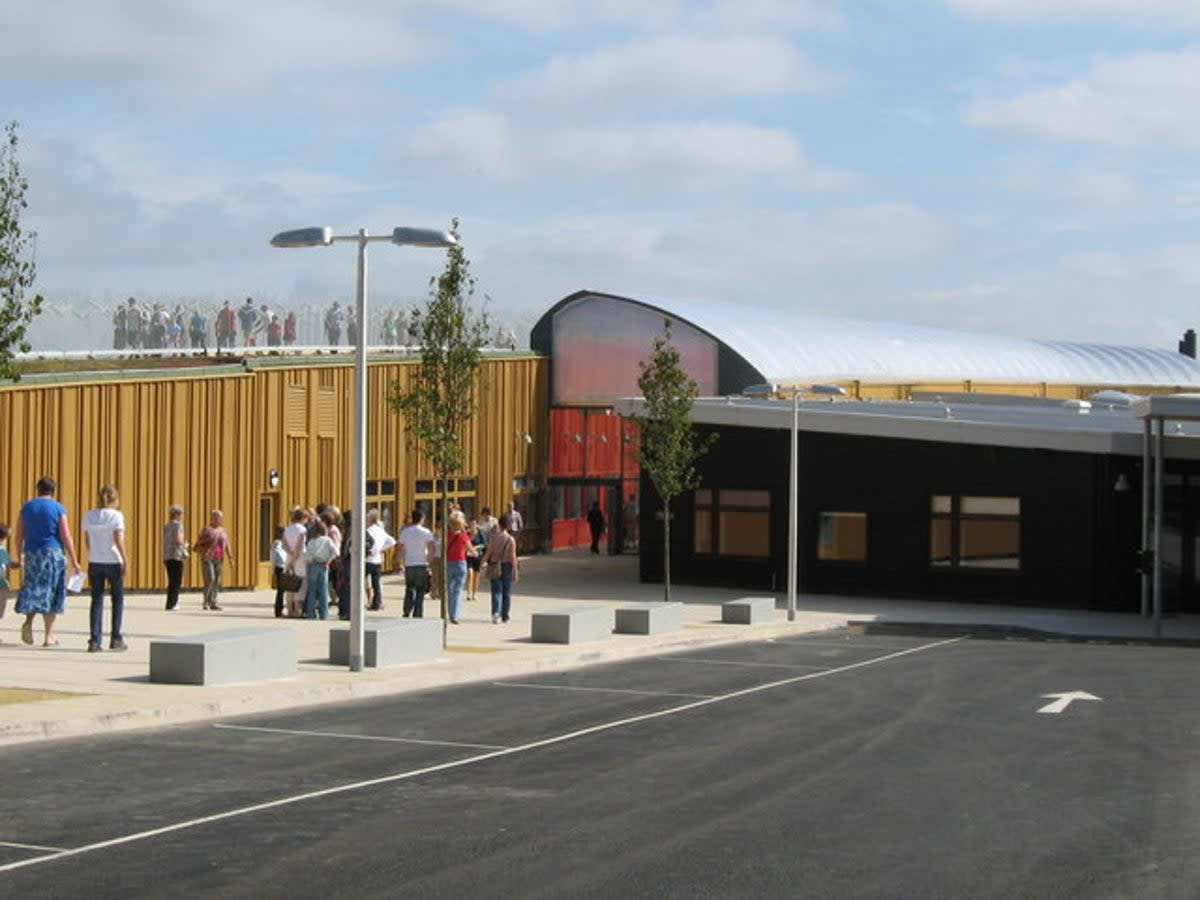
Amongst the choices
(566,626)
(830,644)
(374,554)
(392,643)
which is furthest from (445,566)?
(830,644)

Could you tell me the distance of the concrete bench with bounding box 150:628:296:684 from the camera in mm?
17359

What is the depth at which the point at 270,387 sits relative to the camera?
37.0 metres

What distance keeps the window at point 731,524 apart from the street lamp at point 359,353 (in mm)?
21271

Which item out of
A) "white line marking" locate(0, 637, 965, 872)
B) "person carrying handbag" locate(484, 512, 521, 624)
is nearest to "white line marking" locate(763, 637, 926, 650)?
"person carrying handbag" locate(484, 512, 521, 624)

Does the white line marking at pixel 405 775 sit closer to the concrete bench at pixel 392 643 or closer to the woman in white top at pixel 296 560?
the concrete bench at pixel 392 643

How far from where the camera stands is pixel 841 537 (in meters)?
39.7

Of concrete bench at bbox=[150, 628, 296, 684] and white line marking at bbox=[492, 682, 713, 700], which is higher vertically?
concrete bench at bbox=[150, 628, 296, 684]

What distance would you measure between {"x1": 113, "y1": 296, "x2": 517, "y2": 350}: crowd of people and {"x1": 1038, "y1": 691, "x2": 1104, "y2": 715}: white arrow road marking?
2716cm

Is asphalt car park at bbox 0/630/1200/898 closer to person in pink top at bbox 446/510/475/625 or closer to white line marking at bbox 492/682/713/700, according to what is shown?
white line marking at bbox 492/682/713/700

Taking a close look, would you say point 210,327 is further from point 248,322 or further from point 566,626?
point 566,626

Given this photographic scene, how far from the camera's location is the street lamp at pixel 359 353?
63.5 feet

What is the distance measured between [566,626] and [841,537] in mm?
15851

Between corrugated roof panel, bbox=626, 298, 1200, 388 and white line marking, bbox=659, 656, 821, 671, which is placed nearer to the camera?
white line marking, bbox=659, 656, 821, 671

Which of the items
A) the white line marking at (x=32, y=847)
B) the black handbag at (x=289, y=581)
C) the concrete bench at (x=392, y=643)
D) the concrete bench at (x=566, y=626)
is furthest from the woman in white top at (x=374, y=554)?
the white line marking at (x=32, y=847)
